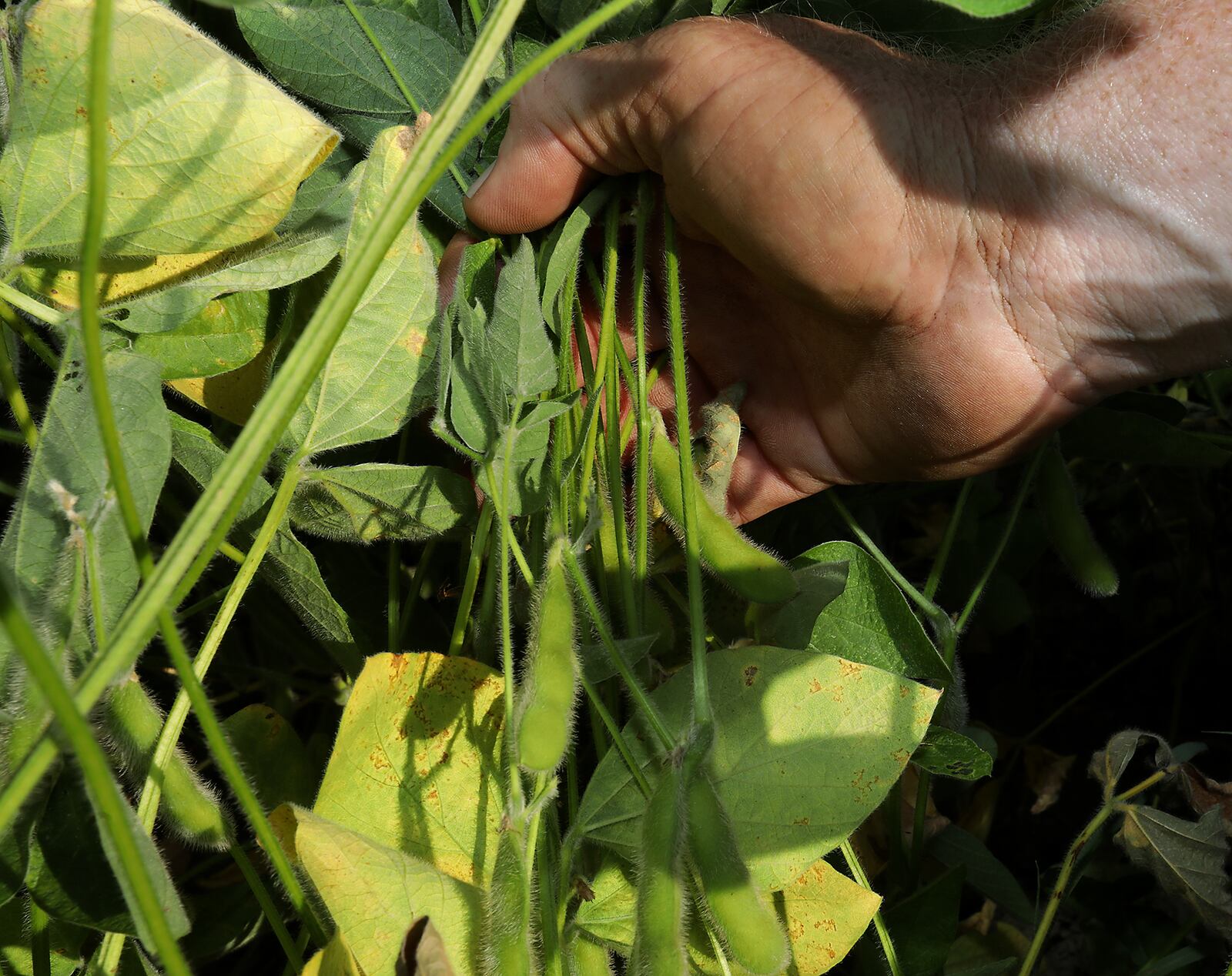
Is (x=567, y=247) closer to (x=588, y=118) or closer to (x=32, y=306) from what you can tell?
(x=588, y=118)

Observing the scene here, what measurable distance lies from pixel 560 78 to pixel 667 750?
67 centimetres

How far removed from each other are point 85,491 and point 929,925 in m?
0.79

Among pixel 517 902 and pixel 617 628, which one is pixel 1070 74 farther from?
pixel 517 902

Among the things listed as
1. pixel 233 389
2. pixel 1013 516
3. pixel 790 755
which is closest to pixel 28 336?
pixel 233 389

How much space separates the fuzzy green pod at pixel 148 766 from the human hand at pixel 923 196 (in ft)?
1.90

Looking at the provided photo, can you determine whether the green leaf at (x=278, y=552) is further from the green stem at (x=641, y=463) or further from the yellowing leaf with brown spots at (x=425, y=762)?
the green stem at (x=641, y=463)

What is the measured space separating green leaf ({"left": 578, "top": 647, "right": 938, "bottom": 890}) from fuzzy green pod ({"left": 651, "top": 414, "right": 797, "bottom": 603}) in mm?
60

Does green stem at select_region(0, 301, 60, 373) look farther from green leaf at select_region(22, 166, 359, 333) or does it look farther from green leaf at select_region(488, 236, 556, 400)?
green leaf at select_region(488, 236, 556, 400)

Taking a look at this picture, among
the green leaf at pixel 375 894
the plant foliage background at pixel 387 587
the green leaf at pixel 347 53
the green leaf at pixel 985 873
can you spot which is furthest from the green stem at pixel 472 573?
the green leaf at pixel 985 873

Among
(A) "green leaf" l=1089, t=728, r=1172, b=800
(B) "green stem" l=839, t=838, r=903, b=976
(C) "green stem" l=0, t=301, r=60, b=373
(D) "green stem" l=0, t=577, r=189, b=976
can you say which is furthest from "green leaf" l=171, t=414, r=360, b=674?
(A) "green leaf" l=1089, t=728, r=1172, b=800

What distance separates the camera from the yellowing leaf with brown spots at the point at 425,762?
76 centimetres

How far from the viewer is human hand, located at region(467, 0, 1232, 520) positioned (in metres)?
0.95

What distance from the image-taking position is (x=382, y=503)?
874 millimetres

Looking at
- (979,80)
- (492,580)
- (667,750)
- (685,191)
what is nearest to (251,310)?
(492,580)
